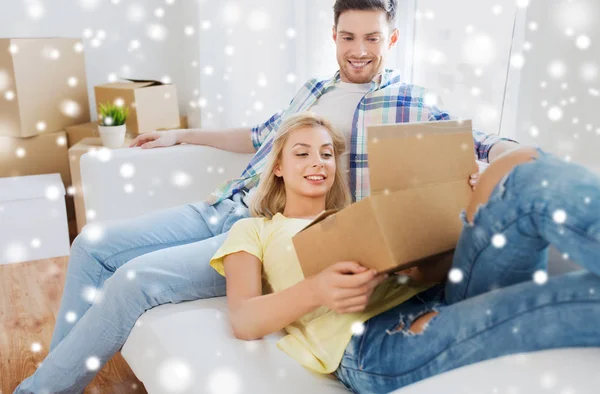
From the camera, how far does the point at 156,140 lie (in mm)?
2008

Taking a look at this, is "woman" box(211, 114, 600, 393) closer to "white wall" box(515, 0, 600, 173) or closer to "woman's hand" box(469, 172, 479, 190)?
"woman's hand" box(469, 172, 479, 190)

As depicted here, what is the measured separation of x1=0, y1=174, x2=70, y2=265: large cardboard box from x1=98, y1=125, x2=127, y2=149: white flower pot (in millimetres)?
296

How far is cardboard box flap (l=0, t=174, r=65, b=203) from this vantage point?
254 centimetres

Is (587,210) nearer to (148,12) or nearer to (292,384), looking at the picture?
(292,384)

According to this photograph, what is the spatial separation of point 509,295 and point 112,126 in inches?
78.1

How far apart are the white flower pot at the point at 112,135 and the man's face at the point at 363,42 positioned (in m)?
1.11

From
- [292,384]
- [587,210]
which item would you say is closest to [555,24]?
[587,210]

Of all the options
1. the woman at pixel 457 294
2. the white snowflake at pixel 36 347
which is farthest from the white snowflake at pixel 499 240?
the white snowflake at pixel 36 347

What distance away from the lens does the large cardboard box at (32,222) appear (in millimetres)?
2549

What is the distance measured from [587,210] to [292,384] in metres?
0.55

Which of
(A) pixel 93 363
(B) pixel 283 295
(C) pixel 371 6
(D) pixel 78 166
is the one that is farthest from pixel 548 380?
(D) pixel 78 166

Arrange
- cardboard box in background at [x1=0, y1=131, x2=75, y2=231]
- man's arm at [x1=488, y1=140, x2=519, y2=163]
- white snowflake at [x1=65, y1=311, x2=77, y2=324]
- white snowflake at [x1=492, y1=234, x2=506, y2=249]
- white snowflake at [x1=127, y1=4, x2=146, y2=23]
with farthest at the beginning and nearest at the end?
white snowflake at [x1=127, y1=4, x2=146, y2=23] → cardboard box in background at [x1=0, y1=131, x2=75, y2=231] → white snowflake at [x1=65, y1=311, x2=77, y2=324] → man's arm at [x1=488, y1=140, x2=519, y2=163] → white snowflake at [x1=492, y1=234, x2=506, y2=249]

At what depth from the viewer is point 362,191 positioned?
1716 mm

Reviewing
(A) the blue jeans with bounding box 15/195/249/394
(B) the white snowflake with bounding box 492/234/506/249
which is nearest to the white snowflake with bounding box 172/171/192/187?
(A) the blue jeans with bounding box 15/195/249/394
